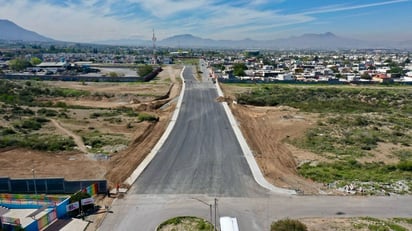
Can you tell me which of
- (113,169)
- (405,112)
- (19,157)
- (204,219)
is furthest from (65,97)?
(405,112)

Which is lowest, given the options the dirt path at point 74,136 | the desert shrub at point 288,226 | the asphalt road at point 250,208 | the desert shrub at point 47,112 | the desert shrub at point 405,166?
the asphalt road at point 250,208

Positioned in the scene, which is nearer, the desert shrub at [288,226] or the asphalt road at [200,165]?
the desert shrub at [288,226]

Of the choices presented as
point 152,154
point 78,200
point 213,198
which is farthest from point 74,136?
point 213,198

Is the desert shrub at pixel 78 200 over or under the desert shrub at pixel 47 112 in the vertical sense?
under

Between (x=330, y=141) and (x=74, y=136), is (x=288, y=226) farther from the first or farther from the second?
(x=74, y=136)

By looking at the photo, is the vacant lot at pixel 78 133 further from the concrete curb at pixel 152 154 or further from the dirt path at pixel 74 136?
the concrete curb at pixel 152 154

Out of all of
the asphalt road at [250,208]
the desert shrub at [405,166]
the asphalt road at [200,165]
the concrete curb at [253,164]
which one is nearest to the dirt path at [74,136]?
the asphalt road at [200,165]

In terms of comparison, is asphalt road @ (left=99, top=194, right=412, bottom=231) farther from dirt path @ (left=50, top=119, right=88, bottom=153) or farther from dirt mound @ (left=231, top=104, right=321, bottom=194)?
dirt path @ (left=50, top=119, right=88, bottom=153)

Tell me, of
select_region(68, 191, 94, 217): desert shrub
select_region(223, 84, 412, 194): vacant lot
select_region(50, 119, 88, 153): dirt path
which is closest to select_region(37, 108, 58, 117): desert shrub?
select_region(50, 119, 88, 153): dirt path

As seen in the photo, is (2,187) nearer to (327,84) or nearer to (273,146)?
(273,146)

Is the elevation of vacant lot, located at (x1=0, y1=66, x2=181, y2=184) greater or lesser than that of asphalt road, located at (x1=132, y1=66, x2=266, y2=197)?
greater
